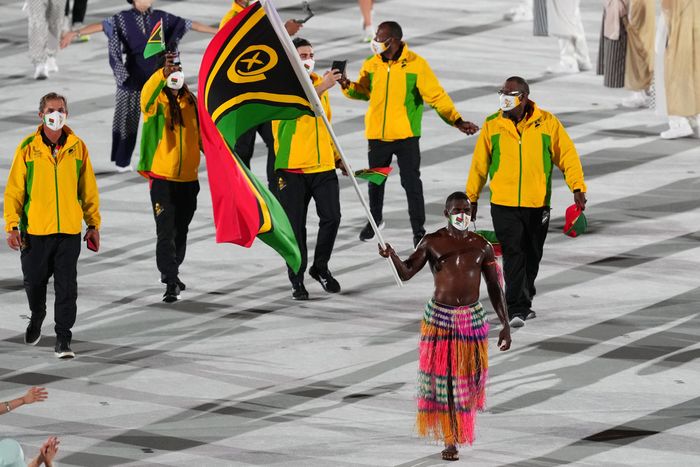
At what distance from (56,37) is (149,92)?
758 centimetres

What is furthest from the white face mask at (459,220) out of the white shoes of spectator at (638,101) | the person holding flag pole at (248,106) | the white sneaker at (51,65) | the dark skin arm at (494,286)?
the white sneaker at (51,65)

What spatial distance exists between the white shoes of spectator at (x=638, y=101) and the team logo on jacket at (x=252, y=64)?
8.65 metres

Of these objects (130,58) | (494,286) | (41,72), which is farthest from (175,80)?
(41,72)

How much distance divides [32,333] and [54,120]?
1531mm

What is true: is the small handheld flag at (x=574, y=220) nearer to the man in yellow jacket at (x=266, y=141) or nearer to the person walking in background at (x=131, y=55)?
the man in yellow jacket at (x=266, y=141)

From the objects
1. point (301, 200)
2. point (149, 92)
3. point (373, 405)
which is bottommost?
point (373, 405)

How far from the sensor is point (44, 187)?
40.6 feet

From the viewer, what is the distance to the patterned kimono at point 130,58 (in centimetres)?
1695

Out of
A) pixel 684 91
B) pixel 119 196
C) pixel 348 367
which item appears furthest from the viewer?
pixel 684 91

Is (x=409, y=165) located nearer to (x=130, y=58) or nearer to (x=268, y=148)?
(x=268, y=148)

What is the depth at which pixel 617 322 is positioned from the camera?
43.0ft

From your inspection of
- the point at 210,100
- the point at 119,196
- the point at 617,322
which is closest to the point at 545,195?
the point at 617,322

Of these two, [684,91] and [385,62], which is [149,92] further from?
[684,91]

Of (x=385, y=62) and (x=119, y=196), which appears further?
(x=119, y=196)
